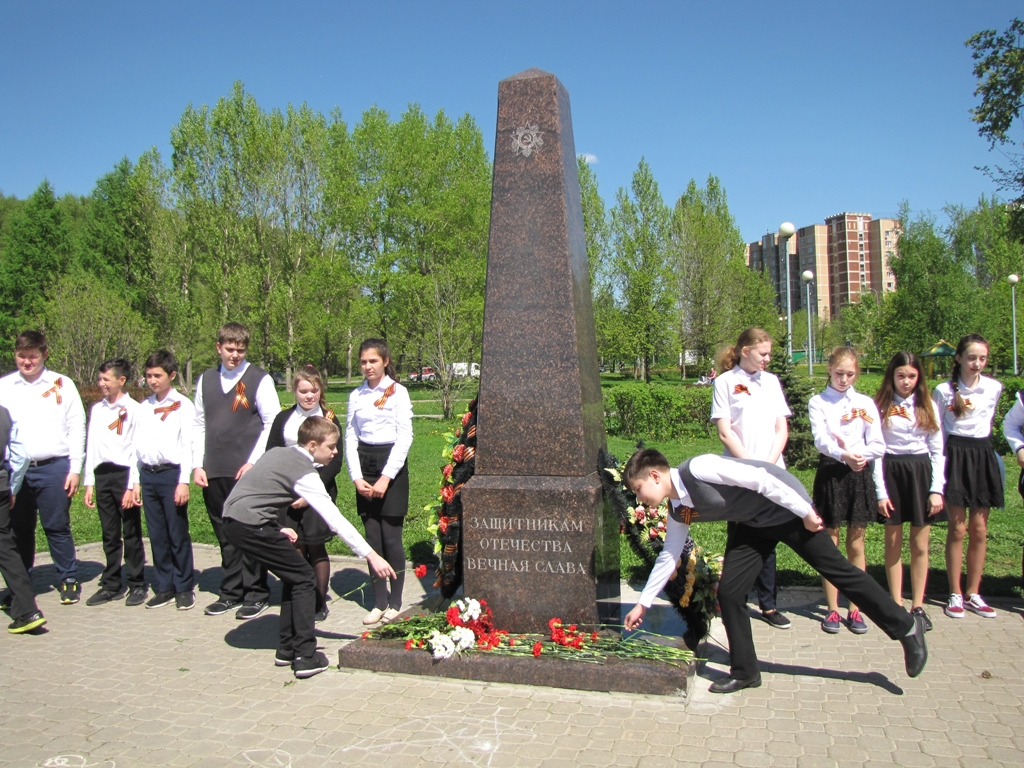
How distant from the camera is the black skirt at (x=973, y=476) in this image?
4973 millimetres

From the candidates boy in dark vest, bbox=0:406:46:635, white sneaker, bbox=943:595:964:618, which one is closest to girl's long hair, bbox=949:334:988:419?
white sneaker, bbox=943:595:964:618

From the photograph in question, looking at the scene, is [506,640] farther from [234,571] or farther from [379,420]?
[234,571]

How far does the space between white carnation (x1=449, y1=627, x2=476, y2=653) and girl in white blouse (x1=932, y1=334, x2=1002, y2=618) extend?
3083 millimetres

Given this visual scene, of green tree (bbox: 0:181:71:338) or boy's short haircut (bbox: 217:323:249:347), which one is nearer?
boy's short haircut (bbox: 217:323:249:347)

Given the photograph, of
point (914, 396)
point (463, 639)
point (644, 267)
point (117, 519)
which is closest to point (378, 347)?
point (463, 639)

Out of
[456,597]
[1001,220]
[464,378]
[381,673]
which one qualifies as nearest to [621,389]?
[464,378]

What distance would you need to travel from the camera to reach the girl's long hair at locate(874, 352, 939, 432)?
488 centimetres

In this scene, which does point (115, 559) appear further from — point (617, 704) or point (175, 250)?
point (175, 250)

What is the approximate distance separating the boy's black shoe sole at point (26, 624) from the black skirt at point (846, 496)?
510 cm

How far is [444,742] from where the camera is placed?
11.1 feet

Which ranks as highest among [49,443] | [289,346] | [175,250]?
[175,250]

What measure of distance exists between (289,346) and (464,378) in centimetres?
1430

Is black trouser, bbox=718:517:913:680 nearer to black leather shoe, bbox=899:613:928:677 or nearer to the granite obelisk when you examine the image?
black leather shoe, bbox=899:613:928:677

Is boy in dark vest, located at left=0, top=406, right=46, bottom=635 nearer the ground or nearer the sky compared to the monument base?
nearer the sky
